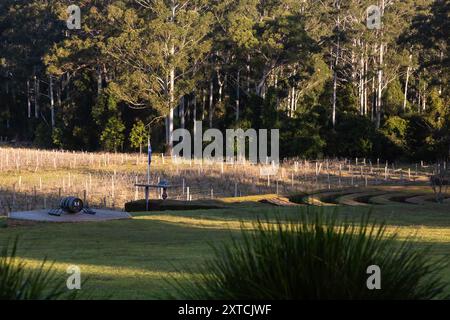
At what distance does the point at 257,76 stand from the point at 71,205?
41.2 meters

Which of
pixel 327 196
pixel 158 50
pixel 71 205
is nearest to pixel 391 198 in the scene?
pixel 327 196

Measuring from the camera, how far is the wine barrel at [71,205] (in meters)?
21.2

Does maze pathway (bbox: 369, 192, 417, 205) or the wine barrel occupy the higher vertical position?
the wine barrel

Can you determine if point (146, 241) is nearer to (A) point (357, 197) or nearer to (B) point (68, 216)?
(B) point (68, 216)

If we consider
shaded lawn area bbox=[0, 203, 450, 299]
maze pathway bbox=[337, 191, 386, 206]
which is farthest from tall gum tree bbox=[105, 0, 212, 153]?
shaded lawn area bbox=[0, 203, 450, 299]

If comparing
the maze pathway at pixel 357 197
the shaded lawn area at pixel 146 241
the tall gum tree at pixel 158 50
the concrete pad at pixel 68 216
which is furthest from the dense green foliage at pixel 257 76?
the concrete pad at pixel 68 216

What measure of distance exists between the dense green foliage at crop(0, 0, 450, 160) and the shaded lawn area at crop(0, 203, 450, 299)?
28.9 meters

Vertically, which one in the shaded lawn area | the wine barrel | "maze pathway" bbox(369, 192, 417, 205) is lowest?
the shaded lawn area

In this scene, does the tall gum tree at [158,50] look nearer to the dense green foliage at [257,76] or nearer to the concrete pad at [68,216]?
the dense green foliage at [257,76]

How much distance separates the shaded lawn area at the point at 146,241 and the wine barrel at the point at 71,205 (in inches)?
47.4

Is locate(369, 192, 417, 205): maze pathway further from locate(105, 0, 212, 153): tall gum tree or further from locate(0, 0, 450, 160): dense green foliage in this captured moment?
locate(105, 0, 212, 153): tall gum tree

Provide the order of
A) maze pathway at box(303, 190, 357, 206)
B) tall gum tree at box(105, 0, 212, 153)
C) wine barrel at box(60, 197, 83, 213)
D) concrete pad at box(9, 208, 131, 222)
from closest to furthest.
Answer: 1. concrete pad at box(9, 208, 131, 222)
2. wine barrel at box(60, 197, 83, 213)
3. maze pathway at box(303, 190, 357, 206)
4. tall gum tree at box(105, 0, 212, 153)

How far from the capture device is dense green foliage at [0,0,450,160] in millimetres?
53656

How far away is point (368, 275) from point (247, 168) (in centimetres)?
3749
